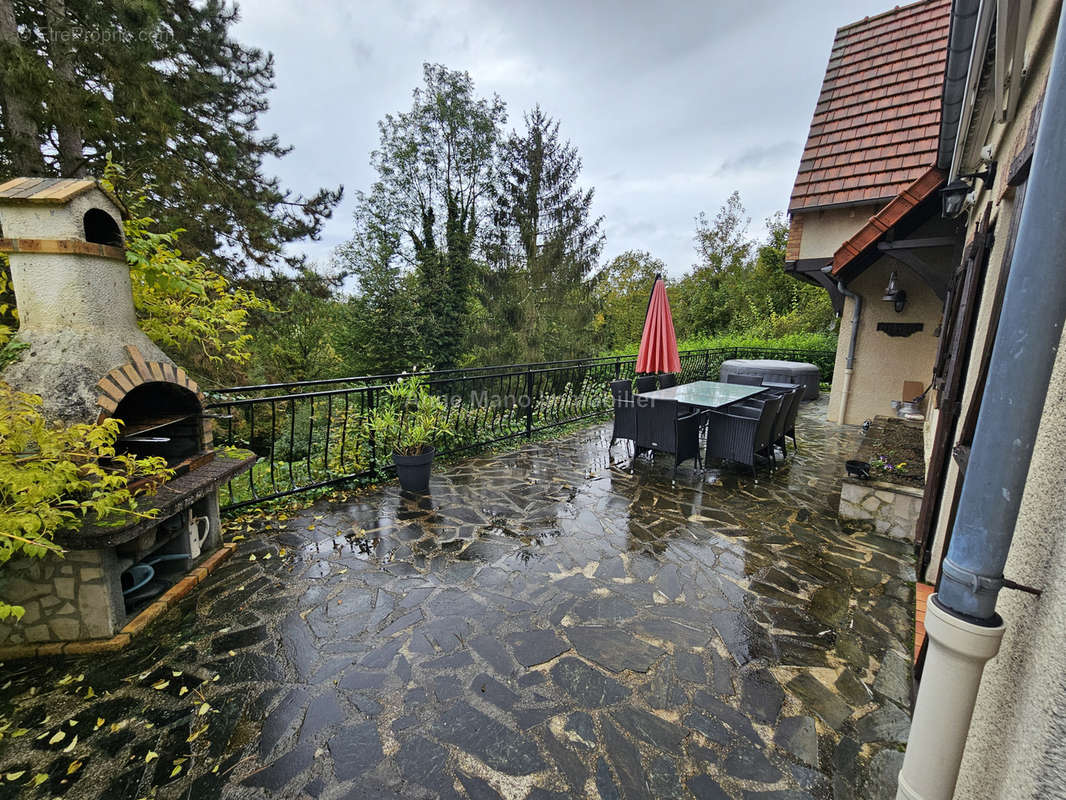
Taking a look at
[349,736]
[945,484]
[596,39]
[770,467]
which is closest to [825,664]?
[945,484]

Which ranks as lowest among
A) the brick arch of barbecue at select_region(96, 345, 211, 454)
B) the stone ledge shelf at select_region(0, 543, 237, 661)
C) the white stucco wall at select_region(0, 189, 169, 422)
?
the stone ledge shelf at select_region(0, 543, 237, 661)

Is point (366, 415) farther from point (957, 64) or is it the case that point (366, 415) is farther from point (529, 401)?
point (957, 64)

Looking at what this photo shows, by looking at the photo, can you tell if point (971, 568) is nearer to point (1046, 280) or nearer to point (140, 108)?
point (1046, 280)

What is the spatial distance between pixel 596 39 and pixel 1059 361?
8.94m

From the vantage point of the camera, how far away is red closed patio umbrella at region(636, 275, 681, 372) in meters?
6.51

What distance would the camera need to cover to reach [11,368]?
212 centimetres

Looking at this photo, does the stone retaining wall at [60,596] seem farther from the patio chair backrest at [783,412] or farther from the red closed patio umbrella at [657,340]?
the red closed patio umbrella at [657,340]

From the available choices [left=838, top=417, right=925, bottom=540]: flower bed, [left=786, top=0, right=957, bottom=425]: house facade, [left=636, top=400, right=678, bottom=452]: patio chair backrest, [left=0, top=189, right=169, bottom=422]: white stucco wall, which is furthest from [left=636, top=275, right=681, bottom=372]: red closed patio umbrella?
[left=0, top=189, right=169, bottom=422]: white stucco wall

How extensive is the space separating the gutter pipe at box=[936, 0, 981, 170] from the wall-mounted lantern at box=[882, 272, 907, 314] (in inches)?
110

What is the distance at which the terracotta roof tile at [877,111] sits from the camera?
6.59 metres

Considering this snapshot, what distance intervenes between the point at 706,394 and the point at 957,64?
3477 mm

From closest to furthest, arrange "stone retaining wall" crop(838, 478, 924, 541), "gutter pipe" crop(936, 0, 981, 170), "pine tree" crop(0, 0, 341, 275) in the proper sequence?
1. "gutter pipe" crop(936, 0, 981, 170)
2. "stone retaining wall" crop(838, 478, 924, 541)
3. "pine tree" crop(0, 0, 341, 275)

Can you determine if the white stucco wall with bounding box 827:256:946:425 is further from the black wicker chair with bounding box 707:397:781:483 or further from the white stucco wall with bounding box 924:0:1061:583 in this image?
the white stucco wall with bounding box 924:0:1061:583

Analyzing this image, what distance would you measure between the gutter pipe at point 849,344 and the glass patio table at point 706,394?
102 inches
